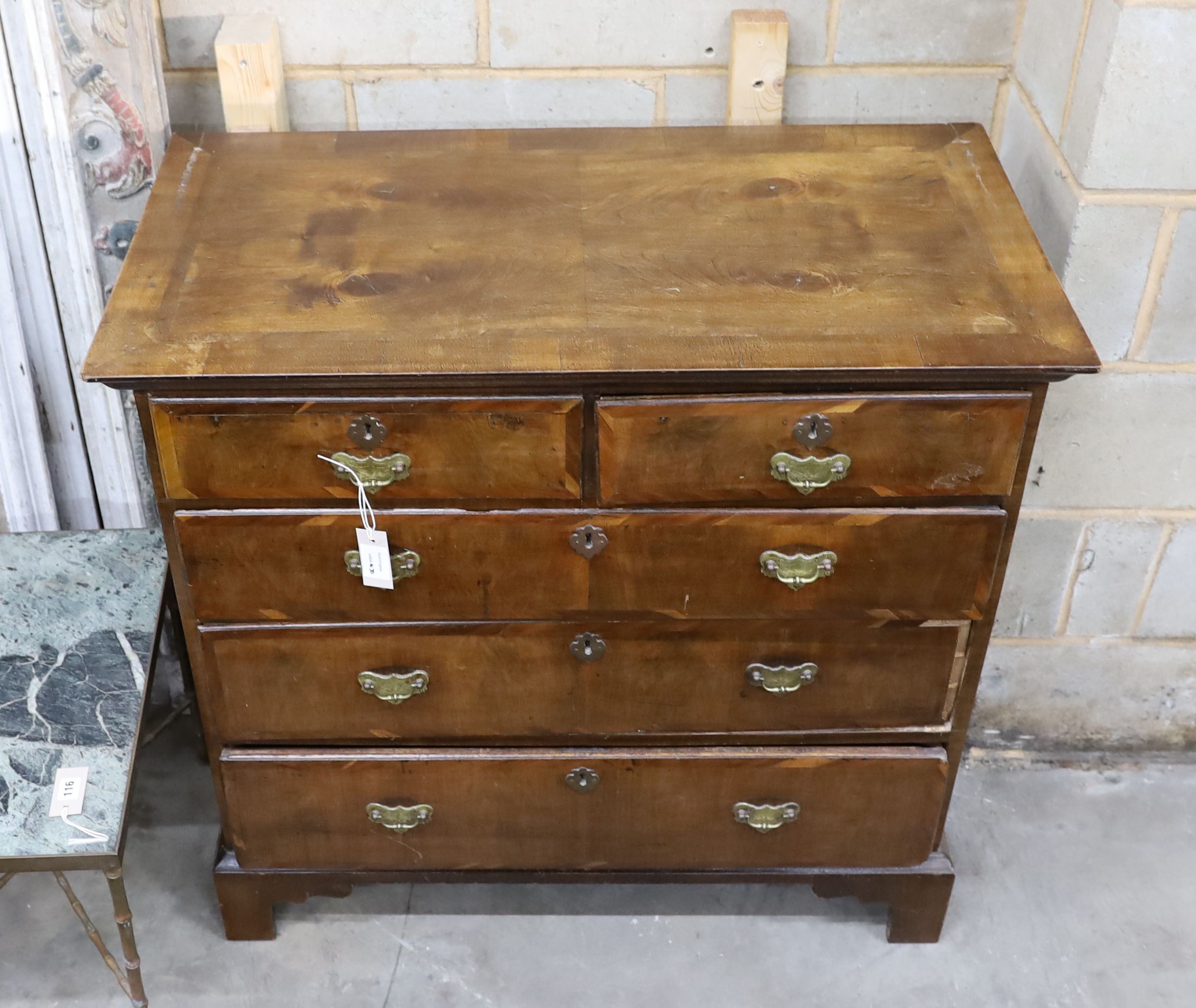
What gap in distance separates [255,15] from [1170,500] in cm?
177

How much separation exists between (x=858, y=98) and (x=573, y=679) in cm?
108

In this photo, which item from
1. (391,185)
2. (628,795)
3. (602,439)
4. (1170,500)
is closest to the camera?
(602,439)

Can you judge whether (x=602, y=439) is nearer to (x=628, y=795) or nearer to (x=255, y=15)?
(x=628, y=795)

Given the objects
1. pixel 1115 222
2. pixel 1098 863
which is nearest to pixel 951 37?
pixel 1115 222

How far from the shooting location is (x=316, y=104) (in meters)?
2.17

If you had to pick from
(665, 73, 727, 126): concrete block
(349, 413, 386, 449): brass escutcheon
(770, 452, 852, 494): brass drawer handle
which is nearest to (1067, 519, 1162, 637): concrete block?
(770, 452, 852, 494): brass drawer handle

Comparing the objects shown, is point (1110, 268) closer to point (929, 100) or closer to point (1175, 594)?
point (929, 100)

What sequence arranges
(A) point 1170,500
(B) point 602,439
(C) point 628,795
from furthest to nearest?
(A) point 1170,500 < (C) point 628,795 < (B) point 602,439

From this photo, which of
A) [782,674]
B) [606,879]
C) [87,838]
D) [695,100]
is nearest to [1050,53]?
[695,100]

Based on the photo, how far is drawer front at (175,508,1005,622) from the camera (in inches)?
68.7

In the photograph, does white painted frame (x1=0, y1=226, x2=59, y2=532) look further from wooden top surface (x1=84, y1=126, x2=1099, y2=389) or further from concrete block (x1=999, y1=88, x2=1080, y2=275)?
concrete block (x1=999, y1=88, x2=1080, y2=275)

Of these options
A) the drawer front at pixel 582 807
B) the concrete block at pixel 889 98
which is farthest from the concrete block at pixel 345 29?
the drawer front at pixel 582 807

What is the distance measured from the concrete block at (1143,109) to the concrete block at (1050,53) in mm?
66

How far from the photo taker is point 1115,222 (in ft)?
6.52
